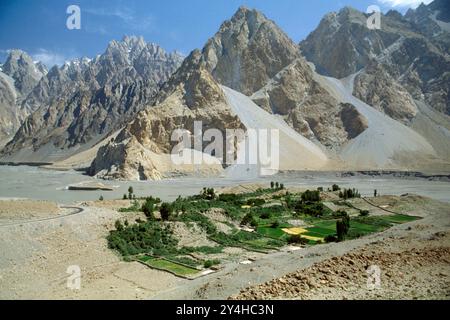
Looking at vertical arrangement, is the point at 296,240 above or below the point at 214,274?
above

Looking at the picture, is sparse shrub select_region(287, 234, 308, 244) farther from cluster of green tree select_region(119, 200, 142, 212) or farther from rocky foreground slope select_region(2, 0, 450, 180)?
rocky foreground slope select_region(2, 0, 450, 180)

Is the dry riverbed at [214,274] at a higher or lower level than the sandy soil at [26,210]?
lower

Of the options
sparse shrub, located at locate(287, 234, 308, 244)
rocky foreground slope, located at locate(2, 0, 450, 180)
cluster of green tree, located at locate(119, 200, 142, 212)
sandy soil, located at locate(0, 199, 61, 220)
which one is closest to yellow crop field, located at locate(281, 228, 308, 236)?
sparse shrub, located at locate(287, 234, 308, 244)

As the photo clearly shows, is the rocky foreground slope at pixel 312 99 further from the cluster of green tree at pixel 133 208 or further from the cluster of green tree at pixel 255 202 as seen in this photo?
the cluster of green tree at pixel 133 208

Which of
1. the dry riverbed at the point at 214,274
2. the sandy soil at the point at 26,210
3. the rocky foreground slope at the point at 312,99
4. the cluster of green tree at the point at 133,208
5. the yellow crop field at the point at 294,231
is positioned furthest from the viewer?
the rocky foreground slope at the point at 312,99

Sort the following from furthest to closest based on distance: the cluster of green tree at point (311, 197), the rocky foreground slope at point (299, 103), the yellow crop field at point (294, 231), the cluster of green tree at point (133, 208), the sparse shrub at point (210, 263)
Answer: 1. the rocky foreground slope at point (299, 103)
2. the cluster of green tree at point (311, 197)
3. the cluster of green tree at point (133, 208)
4. the yellow crop field at point (294, 231)
5. the sparse shrub at point (210, 263)

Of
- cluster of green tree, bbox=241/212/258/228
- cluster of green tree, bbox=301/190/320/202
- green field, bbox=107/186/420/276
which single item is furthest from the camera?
cluster of green tree, bbox=301/190/320/202

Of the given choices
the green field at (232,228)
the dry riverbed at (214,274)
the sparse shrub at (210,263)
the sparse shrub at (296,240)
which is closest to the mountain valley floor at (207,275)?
the dry riverbed at (214,274)

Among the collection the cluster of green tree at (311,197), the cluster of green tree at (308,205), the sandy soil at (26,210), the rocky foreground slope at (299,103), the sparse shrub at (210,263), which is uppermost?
the rocky foreground slope at (299,103)

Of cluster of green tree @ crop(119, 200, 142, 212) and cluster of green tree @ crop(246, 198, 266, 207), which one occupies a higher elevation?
cluster of green tree @ crop(119, 200, 142, 212)

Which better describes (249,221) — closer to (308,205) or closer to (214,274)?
(308,205)

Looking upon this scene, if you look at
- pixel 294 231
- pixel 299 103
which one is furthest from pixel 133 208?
pixel 299 103
